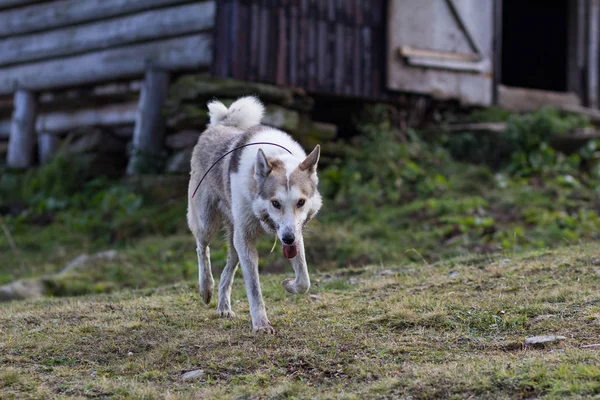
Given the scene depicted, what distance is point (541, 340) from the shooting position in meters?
4.84

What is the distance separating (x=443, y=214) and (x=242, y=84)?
3494mm

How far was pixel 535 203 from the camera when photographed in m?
11.1

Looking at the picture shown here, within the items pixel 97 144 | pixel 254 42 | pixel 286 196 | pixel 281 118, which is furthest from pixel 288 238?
pixel 97 144

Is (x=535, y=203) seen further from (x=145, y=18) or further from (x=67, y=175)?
(x=67, y=175)

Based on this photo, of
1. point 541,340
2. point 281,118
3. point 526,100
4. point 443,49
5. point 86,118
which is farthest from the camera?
point 526,100

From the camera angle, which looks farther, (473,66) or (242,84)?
(473,66)

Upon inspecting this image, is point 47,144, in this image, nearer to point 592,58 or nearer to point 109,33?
point 109,33

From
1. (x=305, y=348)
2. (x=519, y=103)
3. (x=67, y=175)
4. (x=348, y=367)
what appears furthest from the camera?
(x=519, y=103)

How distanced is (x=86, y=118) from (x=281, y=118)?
4.41m

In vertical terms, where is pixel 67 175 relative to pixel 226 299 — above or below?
above

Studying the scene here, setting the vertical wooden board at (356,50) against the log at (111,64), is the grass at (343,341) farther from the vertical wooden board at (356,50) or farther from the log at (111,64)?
the vertical wooden board at (356,50)

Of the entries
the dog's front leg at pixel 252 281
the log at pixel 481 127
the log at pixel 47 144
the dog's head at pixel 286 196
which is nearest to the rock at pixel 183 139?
the log at pixel 47 144

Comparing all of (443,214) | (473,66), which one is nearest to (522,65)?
(473,66)

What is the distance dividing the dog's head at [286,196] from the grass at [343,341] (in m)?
0.70
